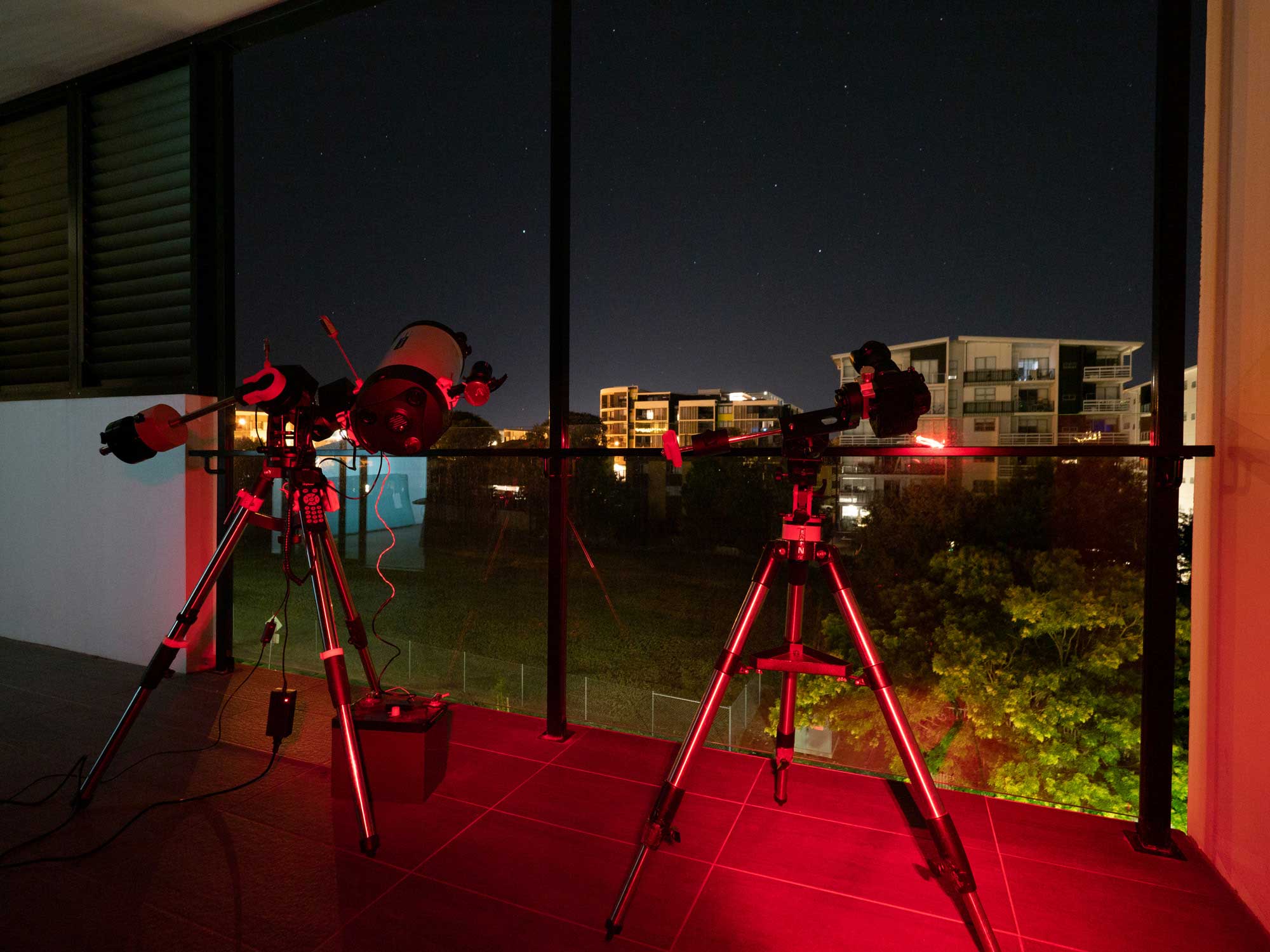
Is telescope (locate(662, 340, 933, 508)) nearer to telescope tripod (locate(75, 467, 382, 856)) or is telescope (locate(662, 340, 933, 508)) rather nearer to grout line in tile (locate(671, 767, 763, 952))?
grout line in tile (locate(671, 767, 763, 952))

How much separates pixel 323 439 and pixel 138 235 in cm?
255

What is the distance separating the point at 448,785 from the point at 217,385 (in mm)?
2401

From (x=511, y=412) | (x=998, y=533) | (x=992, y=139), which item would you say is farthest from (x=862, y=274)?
(x=511, y=412)

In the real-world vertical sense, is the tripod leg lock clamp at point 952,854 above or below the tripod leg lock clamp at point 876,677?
below

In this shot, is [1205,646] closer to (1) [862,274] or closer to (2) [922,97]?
(1) [862,274]

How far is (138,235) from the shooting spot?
330 centimetres

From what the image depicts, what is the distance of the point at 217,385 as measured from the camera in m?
3.16

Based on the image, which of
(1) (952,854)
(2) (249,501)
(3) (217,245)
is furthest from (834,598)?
(3) (217,245)

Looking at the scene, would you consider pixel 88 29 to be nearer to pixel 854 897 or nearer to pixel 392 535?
pixel 392 535

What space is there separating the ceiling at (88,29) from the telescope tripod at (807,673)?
3.41 metres

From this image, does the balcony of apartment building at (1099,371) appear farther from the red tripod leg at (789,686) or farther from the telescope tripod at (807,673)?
the telescope tripod at (807,673)

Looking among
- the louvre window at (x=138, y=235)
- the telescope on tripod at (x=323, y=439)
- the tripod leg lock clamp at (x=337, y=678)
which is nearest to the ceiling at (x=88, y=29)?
the louvre window at (x=138, y=235)

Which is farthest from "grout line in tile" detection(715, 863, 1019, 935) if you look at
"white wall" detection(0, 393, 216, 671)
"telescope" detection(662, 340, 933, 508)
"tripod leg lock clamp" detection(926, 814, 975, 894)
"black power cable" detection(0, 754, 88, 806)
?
"white wall" detection(0, 393, 216, 671)

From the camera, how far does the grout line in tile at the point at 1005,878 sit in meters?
1.37
